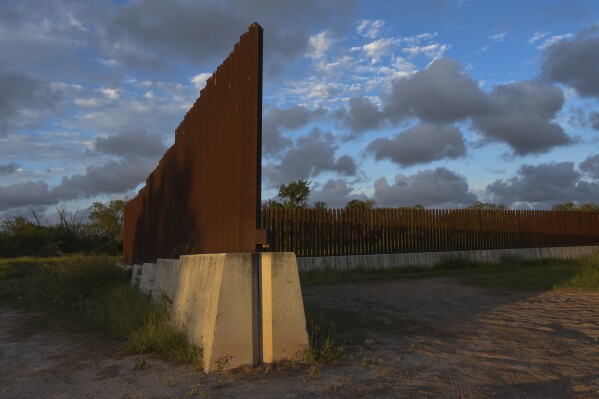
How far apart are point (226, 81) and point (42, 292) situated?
7.90 meters

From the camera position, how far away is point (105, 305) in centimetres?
919

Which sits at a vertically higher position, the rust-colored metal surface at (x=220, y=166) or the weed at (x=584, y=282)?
the rust-colored metal surface at (x=220, y=166)

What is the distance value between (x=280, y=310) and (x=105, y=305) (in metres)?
5.02

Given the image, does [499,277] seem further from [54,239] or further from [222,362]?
[54,239]

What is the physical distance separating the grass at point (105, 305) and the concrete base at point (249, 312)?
33 cm

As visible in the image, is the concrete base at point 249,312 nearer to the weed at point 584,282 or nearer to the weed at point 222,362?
the weed at point 222,362

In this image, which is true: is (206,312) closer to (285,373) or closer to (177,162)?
(285,373)

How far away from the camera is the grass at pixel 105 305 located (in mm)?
6008

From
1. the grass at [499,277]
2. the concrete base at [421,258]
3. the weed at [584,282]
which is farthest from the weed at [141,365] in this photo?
the concrete base at [421,258]

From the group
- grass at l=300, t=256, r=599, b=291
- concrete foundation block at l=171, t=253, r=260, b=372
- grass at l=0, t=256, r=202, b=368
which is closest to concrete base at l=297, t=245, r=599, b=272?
grass at l=300, t=256, r=599, b=291

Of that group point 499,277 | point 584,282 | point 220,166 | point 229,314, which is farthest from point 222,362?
point 499,277

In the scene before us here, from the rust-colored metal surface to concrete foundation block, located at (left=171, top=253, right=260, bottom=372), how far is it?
352 millimetres

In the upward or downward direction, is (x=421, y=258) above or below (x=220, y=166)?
below

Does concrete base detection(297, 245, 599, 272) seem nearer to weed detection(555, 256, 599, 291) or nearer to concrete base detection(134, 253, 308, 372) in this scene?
weed detection(555, 256, 599, 291)
